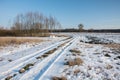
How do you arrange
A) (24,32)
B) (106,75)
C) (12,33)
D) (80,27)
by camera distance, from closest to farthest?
(106,75) < (12,33) < (24,32) < (80,27)

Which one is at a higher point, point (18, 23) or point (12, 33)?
point (18, 23)

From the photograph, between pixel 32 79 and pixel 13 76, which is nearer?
pixel 32 79

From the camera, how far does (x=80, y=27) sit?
453 feet

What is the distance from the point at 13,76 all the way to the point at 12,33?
5274 cm

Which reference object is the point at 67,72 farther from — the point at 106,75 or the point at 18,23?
the point at 18,23

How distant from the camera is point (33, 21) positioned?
6184 cm

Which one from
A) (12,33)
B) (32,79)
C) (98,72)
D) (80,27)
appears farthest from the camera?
(80,27)

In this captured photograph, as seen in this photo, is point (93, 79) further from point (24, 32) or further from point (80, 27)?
point (80, 27)

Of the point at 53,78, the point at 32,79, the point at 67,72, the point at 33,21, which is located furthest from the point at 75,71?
the point at 33,21

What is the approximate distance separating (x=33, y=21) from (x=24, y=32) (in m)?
5.87

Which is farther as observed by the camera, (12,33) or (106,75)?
(12,33)

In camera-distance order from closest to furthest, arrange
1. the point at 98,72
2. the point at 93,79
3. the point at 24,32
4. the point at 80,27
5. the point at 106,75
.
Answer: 1. the point at 93,79
2. the point at 106,75
3. the point at 98,72
4. the point at 24,32
5. the point at 80,27

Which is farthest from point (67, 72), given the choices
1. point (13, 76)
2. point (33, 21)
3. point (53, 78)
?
point (33, 21)

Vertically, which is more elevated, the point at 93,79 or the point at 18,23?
the point at 18,23
